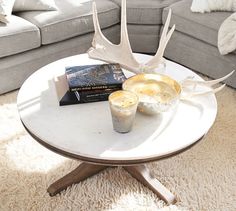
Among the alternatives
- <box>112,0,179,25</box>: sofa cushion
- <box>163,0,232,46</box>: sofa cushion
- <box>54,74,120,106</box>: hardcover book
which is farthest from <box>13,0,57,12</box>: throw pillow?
<box>54,74,120,106</box>: hardcover book

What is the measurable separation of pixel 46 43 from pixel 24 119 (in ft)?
3.65

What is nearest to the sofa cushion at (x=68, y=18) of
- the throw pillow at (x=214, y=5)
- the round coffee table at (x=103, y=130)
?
the throw pillow at (x=214, y=5)

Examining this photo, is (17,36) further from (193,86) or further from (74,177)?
(193,86)

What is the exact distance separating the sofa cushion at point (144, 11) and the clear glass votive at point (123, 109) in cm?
149

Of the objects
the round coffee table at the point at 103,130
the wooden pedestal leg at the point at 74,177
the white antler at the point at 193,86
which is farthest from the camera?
the wooden pedestal leg at the point at 74,177

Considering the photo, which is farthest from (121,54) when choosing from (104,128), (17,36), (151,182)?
(17,36)

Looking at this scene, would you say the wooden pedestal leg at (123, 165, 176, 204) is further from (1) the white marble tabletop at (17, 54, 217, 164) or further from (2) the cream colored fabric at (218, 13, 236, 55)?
(2) the cream colored fabric at (218, 13, 236, 55)

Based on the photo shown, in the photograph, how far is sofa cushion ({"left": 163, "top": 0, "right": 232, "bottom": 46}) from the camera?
2.51m

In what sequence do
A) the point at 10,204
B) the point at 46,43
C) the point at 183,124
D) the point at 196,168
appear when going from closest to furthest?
the point at 183,124 < the point at 10,204 < the point at 196,168 < the point at 46,43

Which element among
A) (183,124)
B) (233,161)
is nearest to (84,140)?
(183,124)

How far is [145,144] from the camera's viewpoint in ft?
4.50

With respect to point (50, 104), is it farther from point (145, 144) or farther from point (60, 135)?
point (145, 144)

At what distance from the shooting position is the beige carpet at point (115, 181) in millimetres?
1701

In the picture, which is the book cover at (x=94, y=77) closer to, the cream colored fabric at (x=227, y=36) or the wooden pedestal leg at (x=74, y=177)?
the wooden pedestal leg at (x=74, y=177)
